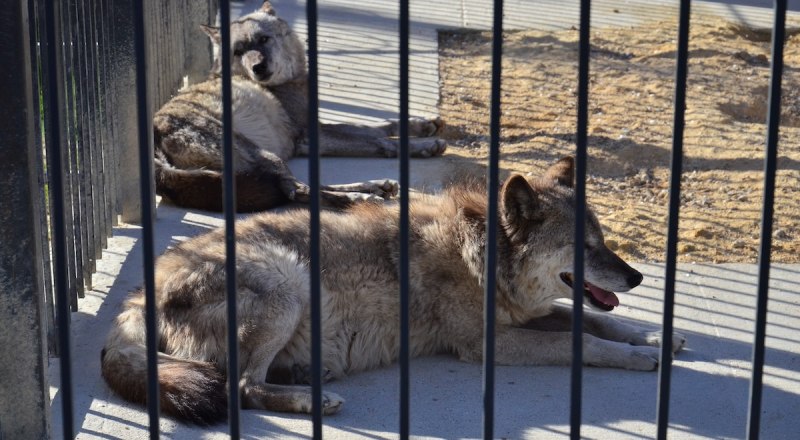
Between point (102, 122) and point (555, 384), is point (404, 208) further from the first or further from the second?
point (102, 122)

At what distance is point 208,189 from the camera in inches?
273

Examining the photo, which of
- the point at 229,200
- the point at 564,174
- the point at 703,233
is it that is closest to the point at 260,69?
the point at 703,233

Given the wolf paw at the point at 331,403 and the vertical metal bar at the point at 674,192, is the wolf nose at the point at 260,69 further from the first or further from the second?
the vertical metal bar at the point at 674,192

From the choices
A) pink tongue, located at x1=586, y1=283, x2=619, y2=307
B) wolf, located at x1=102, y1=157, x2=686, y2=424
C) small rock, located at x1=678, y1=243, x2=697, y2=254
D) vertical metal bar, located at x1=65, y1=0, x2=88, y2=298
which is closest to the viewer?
wolf, located at x1=102, y1=157, x2=686, y2=424

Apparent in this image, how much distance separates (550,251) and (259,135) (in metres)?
3.62

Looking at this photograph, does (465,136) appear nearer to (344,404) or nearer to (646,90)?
(646,90)

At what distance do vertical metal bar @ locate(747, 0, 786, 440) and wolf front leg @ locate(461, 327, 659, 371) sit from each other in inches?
71.4

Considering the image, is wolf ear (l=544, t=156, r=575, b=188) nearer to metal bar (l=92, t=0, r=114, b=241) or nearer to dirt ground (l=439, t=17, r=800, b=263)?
dirt ground (l=439, t=17, r=800, b=263)

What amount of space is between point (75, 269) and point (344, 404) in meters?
1.55

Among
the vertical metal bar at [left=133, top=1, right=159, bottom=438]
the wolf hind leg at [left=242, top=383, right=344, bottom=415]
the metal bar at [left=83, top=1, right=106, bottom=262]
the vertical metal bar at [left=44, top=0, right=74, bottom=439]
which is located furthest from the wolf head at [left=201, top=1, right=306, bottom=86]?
the vertical metal bar at [left=133, top=1, right=159, bottom=438]

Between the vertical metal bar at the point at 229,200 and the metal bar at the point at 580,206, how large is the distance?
0.82 metres

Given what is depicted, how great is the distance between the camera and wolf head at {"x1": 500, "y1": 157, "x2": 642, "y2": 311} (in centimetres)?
482

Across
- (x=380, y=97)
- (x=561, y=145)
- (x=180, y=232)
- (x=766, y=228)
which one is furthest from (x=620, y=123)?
(x=766, y=228)

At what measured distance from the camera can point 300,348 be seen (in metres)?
4.73
